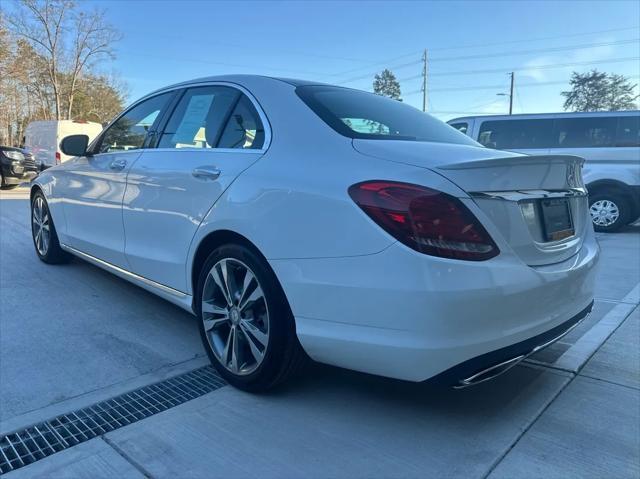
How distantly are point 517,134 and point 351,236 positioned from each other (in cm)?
879

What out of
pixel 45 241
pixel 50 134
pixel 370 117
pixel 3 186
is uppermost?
pixel 50 134

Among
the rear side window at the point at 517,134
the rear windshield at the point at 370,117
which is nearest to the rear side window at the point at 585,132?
the rear side window at the point at 517,134

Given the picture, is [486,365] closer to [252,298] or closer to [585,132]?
[252,298]

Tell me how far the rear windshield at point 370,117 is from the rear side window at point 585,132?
729 cm

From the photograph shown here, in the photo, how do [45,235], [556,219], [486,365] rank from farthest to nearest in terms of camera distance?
[45,235]
[556,219]
[486,365]

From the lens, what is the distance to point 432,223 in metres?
1.91

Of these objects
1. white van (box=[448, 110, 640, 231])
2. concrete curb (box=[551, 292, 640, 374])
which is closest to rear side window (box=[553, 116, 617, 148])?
white van (box=[448, 110, 640, 231])

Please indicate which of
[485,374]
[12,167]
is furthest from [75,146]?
[12,167]

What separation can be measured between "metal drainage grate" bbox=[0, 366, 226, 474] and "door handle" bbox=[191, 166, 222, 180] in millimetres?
1111

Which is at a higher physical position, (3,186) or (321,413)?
(3,186)

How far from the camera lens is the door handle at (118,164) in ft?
11.8

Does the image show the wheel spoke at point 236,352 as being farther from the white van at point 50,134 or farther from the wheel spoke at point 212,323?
the white van at point 50,134

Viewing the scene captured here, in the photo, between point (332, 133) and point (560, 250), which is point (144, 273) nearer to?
point (332, 133)

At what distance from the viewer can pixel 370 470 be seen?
1.98 m
